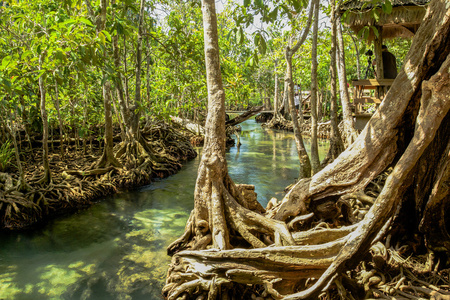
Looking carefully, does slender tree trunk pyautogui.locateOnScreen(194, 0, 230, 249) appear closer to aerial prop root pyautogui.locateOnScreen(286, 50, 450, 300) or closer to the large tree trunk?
the large tree trunk

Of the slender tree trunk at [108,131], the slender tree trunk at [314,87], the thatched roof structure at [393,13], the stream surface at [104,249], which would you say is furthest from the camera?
the slender tree trunk at [108,131]

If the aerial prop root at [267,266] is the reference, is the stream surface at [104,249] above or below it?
below

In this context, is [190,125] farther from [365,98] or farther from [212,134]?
[212,134]

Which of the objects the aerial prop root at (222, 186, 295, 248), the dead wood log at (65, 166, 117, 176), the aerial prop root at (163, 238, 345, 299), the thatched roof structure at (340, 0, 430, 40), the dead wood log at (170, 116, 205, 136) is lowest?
the aerial prop root at (163, 238, 345, 299)

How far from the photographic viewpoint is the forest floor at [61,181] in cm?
626

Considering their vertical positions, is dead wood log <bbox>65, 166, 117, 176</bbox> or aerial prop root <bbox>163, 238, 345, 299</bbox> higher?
dead wood log <bbox>65, 166, 117, 176</bbox>

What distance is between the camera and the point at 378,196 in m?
2.93

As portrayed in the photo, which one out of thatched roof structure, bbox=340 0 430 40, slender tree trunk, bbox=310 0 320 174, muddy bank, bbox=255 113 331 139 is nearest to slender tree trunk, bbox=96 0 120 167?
slender tree trunk, bbox=310 0 320 174

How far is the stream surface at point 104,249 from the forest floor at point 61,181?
0.99ft

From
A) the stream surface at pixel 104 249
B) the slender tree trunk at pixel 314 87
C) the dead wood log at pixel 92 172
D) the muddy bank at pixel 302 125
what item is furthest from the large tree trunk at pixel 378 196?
the muddy bank at pixel 302 125

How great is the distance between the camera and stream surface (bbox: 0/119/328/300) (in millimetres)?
4258

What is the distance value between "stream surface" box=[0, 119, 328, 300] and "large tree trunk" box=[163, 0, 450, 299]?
987 mm

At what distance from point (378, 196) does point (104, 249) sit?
4338 millimetres

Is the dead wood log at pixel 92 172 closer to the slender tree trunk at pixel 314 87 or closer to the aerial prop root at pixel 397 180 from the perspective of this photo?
the slender tree trunk at pixel 314 87
